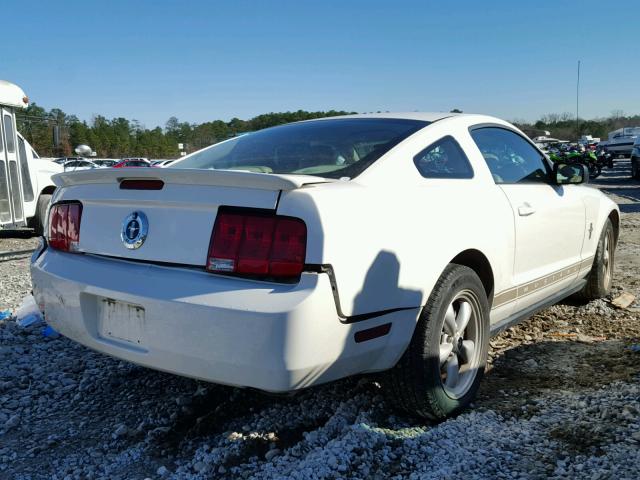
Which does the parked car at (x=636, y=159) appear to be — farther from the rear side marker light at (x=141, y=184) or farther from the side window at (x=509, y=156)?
the rear side marker light at (x=141, y=184)

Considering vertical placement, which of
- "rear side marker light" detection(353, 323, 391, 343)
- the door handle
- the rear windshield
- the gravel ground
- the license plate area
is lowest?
the gravel ground

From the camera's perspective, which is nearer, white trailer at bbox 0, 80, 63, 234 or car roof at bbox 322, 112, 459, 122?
car roof at bbox 322, 112, 459, 122

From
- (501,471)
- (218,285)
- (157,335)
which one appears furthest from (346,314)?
A: (501,471)

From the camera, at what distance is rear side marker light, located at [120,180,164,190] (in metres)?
2.30

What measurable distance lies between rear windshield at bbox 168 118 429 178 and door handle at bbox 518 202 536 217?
75cm

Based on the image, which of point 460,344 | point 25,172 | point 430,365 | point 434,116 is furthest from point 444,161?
point 25,172

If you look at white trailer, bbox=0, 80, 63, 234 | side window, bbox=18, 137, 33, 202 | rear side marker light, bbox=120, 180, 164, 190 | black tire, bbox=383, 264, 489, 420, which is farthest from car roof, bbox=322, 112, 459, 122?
side window, bbox=18, 137, 33, 202

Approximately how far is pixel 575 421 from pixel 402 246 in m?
1.17

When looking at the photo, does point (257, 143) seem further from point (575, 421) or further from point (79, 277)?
point (575, 421)

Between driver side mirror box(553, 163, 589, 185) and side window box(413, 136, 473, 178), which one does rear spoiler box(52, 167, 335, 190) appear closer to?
side window box(413, 136, 473, 178)

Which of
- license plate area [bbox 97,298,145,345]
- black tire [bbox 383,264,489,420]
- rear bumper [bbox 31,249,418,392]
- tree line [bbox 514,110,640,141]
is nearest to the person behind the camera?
rear bumper [bbox 31,249,418,392]

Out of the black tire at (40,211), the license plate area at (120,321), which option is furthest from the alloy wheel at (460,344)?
the black tire at (40,211)

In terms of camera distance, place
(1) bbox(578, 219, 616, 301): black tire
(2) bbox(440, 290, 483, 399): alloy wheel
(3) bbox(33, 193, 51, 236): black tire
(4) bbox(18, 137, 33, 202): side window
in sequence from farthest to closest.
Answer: (3) bbox(33, 193, 51, 236): black tire
(4) bbox(18, 137, 33, 202): side window
(1) bbox(578, 219, 616, 301): black tire
(2) bbox(440, 290, 483, 399): alloy wheel

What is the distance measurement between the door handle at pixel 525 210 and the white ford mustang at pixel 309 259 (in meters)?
0.03
